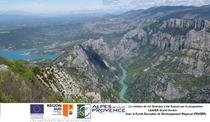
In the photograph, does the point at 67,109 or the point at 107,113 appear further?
the point at 67,109

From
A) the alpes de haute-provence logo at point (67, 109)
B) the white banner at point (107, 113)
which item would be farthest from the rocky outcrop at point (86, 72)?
the white banner at point (107, 113)

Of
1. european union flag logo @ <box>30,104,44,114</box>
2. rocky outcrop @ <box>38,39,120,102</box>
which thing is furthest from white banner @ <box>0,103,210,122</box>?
rocky outcrop @ <box>38,39,120,102</box>

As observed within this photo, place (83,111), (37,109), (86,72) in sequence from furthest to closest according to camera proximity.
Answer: (86,72) < (83,111) < (37,109)

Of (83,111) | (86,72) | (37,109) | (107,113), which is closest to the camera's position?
(107,113)

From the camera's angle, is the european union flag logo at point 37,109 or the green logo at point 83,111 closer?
the european union flag logo at point 37,109

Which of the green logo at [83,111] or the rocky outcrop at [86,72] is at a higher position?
the green logo at [83,111]

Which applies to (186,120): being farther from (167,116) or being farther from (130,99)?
(130,99)

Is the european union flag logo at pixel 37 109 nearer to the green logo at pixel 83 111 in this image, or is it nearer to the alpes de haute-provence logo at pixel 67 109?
the alpes de haute-provence logo at pixel 67 109

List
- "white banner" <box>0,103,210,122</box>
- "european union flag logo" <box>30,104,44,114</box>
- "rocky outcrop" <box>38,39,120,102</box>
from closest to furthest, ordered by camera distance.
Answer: "white banner" <box>0,103,210,122</box>
"european union flag logo" <box>30,104,44,114</box>
"rocky outcrop" <box>38,39,120,102</box>

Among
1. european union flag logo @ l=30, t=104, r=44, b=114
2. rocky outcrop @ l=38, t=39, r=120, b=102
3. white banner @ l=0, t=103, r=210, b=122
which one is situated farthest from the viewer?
rocky outcrop @ l=38, t=39, r=120, b=102

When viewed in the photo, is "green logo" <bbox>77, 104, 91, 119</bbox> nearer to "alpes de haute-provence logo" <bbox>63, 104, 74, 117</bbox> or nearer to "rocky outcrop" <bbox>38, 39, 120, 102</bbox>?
"alpes de haute-provence logo" <bbox>63, 104, 74, 117</bbox>

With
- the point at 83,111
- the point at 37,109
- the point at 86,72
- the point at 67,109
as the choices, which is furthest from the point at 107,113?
the point at 86,72

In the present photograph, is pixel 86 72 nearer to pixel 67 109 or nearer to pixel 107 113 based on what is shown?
pixel 67 109
